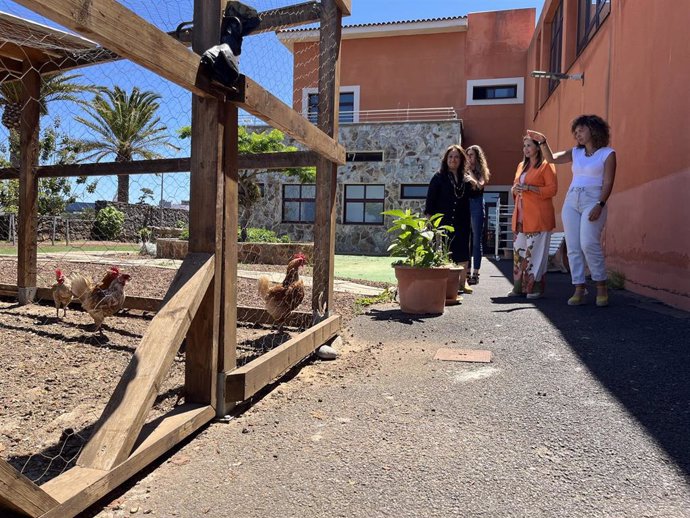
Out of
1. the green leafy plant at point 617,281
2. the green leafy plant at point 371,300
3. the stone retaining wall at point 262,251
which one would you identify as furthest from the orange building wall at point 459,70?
the green leafy plant at point 371,300

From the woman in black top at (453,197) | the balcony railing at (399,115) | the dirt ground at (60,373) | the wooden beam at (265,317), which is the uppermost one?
the balcony railing at (399,115)

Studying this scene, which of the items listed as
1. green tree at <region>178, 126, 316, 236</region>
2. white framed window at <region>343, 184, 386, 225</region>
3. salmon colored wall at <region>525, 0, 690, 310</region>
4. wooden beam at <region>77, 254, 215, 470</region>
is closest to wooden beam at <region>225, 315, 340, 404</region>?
wooden beam at <region>77, 254, 215, 470</region>

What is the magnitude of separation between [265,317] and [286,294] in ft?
2.09

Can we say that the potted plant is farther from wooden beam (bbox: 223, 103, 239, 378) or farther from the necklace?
wooden beam (bbox: 223, 103, 239, 378)

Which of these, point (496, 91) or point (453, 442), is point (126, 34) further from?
point (496, 91)

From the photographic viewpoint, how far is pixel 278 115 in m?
2.49

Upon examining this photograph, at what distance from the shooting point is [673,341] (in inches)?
134

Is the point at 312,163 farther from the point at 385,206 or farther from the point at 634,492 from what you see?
the point at 385,206

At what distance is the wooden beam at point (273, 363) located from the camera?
221 cm

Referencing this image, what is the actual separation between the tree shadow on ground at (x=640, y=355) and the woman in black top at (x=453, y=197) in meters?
→ 0.87

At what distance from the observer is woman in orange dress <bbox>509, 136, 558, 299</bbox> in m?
5.28

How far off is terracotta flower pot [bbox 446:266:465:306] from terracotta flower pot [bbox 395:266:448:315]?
33cm

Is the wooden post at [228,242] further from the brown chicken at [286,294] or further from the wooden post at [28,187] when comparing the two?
the wooden post at [28,187]

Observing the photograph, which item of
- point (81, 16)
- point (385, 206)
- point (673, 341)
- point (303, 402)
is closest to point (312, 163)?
point (303, 402)
